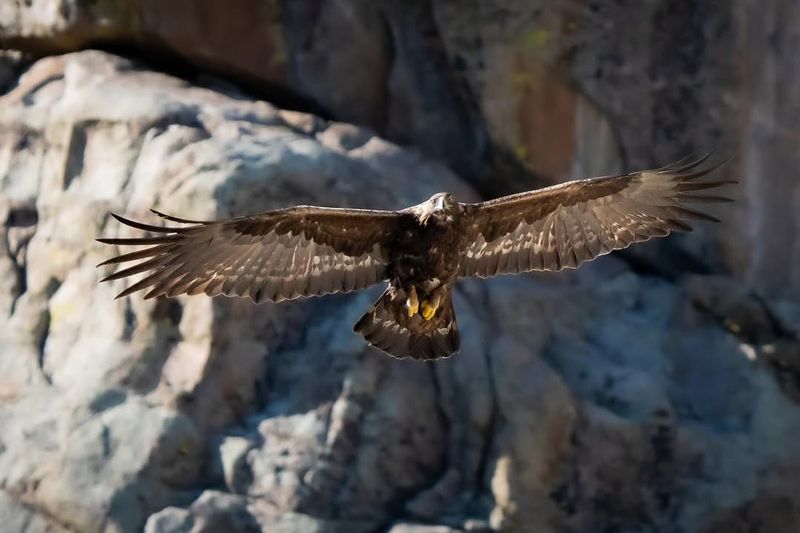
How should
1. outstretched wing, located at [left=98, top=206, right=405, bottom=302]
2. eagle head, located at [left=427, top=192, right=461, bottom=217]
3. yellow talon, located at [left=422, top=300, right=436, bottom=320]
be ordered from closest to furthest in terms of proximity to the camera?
outstretched wing, located at [left=98, top=206, right=405, bottom=302] < eagle head, located at [left=427, top=192, right=461, bottom=217] < yellow talon, located at [left=422, top=300, right=436, bottom=320]

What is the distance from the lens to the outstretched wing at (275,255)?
5.80 metres

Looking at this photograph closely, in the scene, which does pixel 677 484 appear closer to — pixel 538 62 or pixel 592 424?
pixel 592 424

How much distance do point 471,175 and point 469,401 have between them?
6.02ft

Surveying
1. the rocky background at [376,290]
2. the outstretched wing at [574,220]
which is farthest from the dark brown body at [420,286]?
the rocky background at [376,290]

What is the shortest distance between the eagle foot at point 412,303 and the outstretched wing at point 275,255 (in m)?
0.18

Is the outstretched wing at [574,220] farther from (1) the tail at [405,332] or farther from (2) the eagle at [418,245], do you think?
(1) the tail at [405,332]

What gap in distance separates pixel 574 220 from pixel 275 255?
1438mm

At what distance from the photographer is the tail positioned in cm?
613

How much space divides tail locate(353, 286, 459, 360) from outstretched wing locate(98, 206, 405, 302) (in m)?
0.16

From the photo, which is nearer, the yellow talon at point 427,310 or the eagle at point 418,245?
the eagle at point 418,245

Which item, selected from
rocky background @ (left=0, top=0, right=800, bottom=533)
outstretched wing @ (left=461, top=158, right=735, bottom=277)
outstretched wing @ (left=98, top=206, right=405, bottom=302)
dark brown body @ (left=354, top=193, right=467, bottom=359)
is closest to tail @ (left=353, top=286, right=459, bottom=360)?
dark brown body @ (left=354, top=193, right=467, bottom=359)

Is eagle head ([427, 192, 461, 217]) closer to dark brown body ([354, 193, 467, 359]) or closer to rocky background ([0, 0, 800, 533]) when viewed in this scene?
dark brown body ([354, 193, 467, 359])

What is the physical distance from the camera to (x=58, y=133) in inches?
327

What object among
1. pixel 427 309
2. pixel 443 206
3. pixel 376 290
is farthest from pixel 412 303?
pixel 376 290
